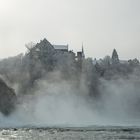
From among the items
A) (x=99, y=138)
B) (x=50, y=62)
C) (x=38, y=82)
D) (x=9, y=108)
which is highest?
(x=50, y=62)

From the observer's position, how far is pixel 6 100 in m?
99.9

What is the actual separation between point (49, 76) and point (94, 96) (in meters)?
12.8

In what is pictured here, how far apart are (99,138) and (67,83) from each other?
7127cm

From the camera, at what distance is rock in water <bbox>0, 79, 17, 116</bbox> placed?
96.7 metres

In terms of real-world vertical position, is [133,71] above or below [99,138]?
above

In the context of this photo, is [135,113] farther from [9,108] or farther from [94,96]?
[9,108]

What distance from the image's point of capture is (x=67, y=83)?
424 feet

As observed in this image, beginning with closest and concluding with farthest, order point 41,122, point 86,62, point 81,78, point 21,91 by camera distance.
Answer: point 41,122
point 21,91
point 81,78
point 86,62

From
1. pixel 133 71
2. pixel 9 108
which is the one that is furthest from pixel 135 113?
pixel 9 108

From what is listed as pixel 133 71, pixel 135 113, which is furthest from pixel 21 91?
pixel 133 71

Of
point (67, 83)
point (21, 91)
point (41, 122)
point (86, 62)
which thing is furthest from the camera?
point (86, 62)

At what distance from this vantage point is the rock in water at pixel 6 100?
96.7 meters

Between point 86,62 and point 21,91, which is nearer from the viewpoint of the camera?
point 21,91

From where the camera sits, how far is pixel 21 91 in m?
121
